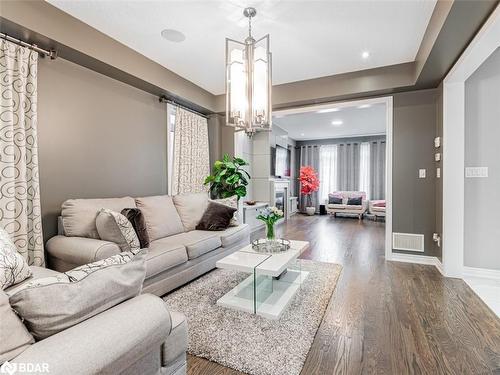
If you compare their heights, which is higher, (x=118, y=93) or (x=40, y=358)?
(x=118, y=93)

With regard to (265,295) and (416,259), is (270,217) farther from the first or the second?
(416,259)

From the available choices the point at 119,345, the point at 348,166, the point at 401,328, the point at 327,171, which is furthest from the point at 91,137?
the point at 348,166

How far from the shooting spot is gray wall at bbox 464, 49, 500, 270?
292 cm

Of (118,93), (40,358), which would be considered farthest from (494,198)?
(118,93)

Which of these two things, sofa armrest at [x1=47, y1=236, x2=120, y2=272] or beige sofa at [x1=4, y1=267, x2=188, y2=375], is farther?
sofa armrest at [x1=47, y1=236, x2=120, y2=272]

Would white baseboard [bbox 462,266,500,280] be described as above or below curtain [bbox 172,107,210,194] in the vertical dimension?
below

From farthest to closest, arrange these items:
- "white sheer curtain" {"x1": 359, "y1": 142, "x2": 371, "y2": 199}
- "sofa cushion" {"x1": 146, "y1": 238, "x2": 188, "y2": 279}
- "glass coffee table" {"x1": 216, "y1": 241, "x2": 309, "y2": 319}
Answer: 1. "white sheer curtain" {"x1": 359, "y1": 142, "x2": 371, "y2": 199}
2. "sofa cushion" {"x1": 146, "y1": 238, "x2": 188, "y2": 279}
3. "glass coffee table" {"x1": 216, "y1": 241, "x2": 309, "y2": 319}

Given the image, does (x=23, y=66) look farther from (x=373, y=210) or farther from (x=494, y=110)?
→ (x=373, y=210)

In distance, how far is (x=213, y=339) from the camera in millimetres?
1805

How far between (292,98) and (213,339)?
11.3 ft

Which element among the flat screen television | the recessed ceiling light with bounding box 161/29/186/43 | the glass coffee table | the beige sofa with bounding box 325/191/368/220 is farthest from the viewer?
the beige sofa with bounding box 325/191/368/220

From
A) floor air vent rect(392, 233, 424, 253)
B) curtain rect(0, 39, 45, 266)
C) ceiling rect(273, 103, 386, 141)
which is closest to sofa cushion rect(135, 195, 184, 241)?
curtain rect(0, 39, 45, 266)

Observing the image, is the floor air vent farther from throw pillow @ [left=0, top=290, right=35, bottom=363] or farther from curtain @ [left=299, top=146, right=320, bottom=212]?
curtain @ [left=299, top=146, right=320, bottom=212]

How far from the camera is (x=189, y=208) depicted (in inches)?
137
